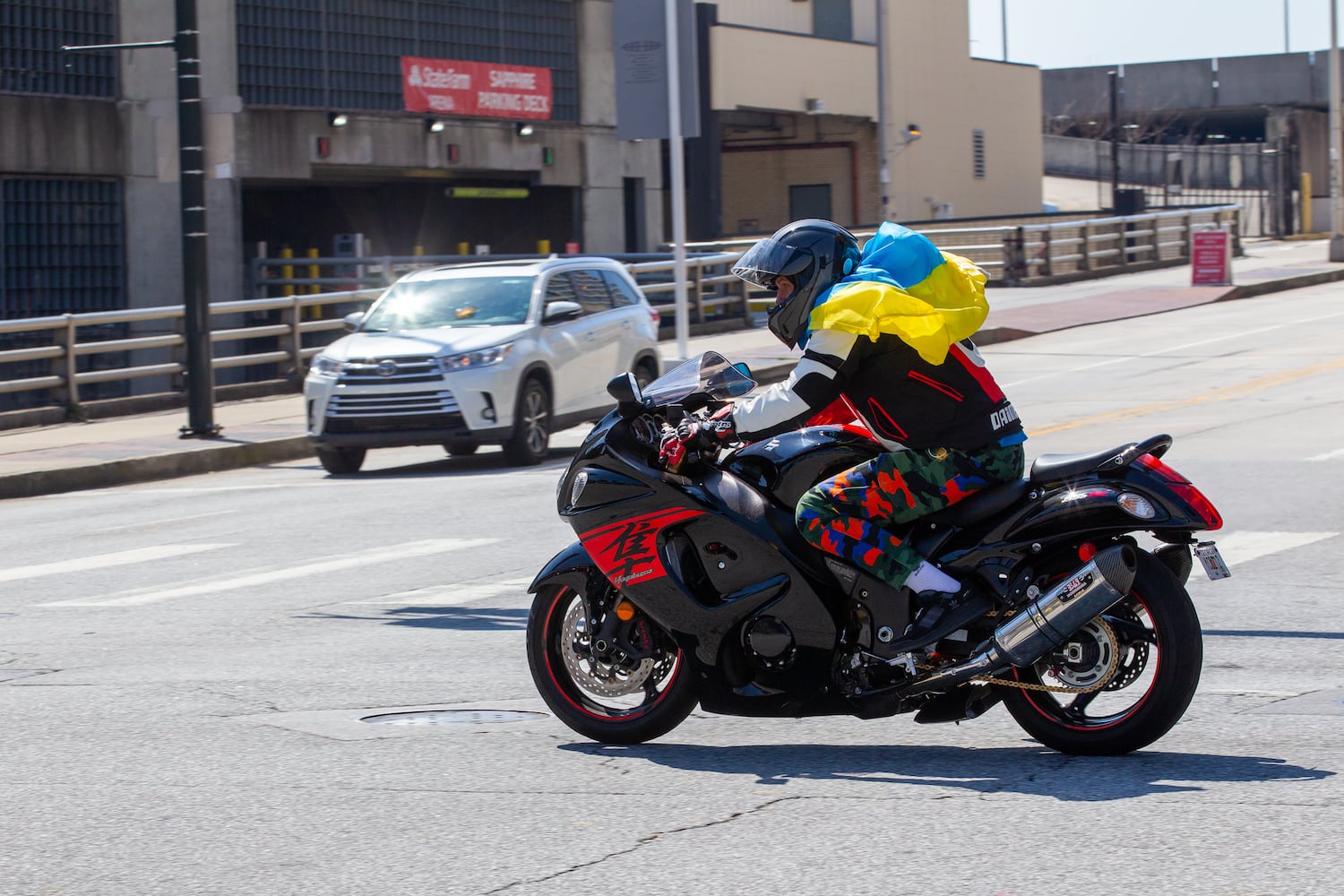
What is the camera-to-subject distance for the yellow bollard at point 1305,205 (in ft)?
184

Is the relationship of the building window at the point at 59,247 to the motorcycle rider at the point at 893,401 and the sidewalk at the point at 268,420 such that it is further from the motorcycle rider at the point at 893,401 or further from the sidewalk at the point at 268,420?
the motorcycle rider at the point at 893,401

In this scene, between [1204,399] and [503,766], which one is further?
[1204,399]

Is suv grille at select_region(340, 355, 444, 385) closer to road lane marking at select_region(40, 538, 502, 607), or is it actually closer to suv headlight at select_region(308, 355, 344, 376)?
suv headlight at select_region(308, 355, 344, 376)

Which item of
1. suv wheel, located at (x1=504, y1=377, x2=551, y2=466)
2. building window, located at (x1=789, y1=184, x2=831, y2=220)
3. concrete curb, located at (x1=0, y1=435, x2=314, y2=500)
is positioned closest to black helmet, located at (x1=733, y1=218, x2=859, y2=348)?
suv wheel, located at (x1=504, y1=377, x2=551, y2=466)

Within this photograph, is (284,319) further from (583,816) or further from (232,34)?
(583,816)

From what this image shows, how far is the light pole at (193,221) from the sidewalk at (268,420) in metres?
0.46

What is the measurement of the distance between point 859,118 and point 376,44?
82.7 feet

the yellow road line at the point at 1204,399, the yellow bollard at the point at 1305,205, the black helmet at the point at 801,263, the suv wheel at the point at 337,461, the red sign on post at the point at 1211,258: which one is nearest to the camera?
the black helmet at the point at 801,263

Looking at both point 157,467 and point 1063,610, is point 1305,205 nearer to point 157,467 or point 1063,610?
point 157,467

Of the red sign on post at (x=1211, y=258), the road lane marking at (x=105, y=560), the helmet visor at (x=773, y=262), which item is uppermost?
the red sign on post at (x=1211, y=258)

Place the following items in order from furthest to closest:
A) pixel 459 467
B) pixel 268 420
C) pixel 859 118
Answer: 1. pixel 859 118
2. pixel 268 420
3. pixel 459 467

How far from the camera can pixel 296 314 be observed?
2420 cm

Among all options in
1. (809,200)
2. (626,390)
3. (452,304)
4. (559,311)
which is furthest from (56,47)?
(809,200)

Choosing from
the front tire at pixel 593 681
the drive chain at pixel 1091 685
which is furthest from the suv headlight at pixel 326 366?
the drive chain at pixel 1091 685
